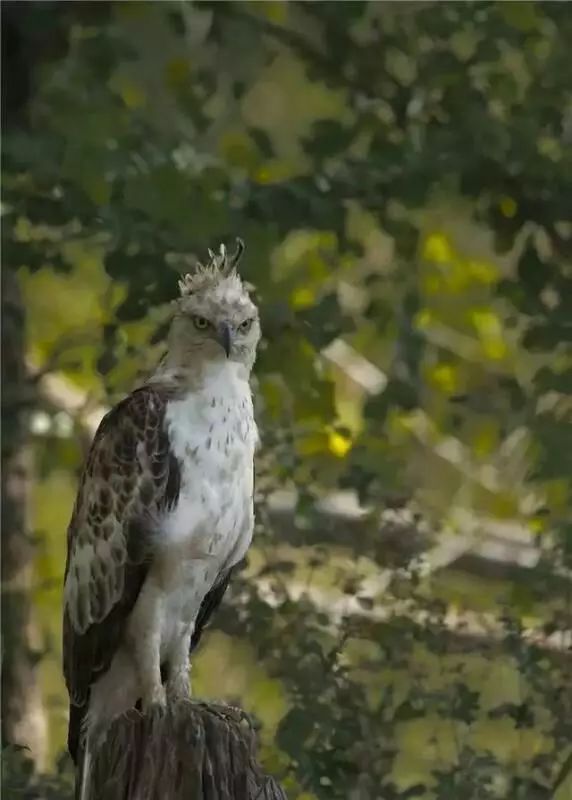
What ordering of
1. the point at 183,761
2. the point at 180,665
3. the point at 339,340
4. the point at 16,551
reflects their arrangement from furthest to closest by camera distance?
the point at 16,551
the point at 339,340
the point at 180,665
the point at 183,761

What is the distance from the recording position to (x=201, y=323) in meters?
1.22

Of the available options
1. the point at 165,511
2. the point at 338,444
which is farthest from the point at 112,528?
the point at 338,444

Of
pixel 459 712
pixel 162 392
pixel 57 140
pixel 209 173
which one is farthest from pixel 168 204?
pixel 459 712

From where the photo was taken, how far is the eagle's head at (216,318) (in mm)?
1206

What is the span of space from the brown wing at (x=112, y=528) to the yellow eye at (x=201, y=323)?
77 millimetres

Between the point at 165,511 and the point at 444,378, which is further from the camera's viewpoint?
the point at 444,378

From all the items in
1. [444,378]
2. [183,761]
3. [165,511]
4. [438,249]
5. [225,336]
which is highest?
[438,249]

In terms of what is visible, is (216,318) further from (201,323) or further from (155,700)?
(155,700)

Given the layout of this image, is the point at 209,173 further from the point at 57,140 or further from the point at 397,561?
the point at 397,561

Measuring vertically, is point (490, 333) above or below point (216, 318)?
above

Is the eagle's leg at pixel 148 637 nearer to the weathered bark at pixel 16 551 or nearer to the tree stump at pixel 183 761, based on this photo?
the tree stump at pixel 183 761

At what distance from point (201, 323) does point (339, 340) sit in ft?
2.28

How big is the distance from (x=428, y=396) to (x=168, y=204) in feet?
1.69

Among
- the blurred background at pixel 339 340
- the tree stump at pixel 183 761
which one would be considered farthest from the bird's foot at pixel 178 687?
the blurred background at pixel 339 340
